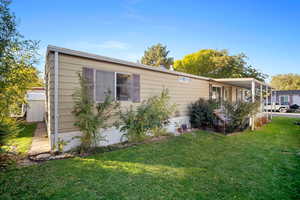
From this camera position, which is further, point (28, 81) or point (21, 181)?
point (28, 81)

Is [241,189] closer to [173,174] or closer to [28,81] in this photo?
[173,174]

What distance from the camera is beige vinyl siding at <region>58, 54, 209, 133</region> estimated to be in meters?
4.43

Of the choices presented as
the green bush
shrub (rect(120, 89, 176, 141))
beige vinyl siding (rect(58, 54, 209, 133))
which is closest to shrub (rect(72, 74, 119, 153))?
beige vinyl siding (rect(58, 54, 209, 133))

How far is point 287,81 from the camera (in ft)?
145

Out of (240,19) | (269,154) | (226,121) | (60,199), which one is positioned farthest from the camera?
(240,19)

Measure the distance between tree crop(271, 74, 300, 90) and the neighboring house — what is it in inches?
783

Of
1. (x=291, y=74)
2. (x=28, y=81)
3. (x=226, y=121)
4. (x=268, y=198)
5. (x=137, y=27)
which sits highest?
(x=291, y=74)

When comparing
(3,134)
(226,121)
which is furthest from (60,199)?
(226,121)

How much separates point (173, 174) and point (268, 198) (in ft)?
5.30

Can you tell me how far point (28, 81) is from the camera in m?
4.27

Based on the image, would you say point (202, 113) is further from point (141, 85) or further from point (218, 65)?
point (218, 65)

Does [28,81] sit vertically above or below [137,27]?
below

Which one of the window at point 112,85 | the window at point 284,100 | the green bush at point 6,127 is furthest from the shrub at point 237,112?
the window at point 284,100

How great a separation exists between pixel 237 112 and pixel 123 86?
19.4 ft
